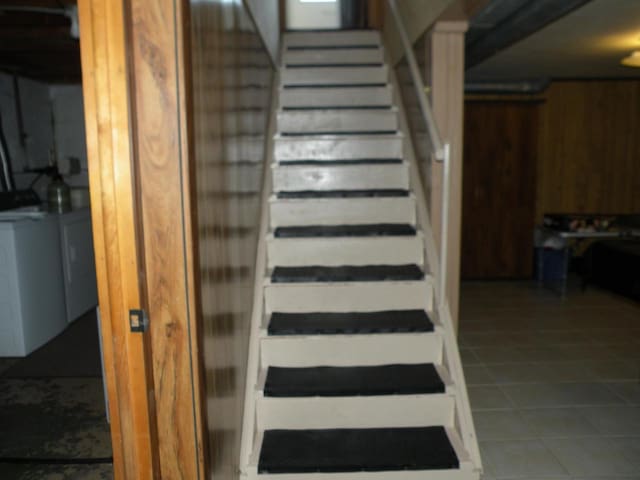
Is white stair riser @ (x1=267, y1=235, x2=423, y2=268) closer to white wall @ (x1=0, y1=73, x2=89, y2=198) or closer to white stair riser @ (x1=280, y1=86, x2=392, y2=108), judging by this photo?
white stair riser @ (x1=280, y1=86, x2=392, y2=108)

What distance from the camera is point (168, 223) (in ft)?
4.58

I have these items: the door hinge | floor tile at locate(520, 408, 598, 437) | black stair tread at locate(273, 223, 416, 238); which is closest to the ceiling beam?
black stair tread at locate(273, 223, 416, 238)

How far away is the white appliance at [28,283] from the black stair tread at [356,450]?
2.36 meters

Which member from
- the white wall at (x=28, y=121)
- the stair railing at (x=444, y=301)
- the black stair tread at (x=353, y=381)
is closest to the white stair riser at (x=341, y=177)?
the stair railing at (x=444, y=301)

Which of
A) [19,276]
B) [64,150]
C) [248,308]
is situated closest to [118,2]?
[248,308]

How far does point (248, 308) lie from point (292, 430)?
63 cm

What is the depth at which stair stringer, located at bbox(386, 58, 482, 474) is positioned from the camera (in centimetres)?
230

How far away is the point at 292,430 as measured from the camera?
242 cm

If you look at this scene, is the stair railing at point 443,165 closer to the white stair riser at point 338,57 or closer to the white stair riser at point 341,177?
the white stair riser at point 341,177

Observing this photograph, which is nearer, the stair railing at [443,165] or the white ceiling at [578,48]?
the stair railing at [443,165]

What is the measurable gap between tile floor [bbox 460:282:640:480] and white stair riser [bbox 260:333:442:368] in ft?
2.28

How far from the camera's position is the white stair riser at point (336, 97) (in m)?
4.19

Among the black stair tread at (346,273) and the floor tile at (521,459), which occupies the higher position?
the black stair tread at (346,273)

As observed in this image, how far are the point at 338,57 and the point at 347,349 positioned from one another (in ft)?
10.2
